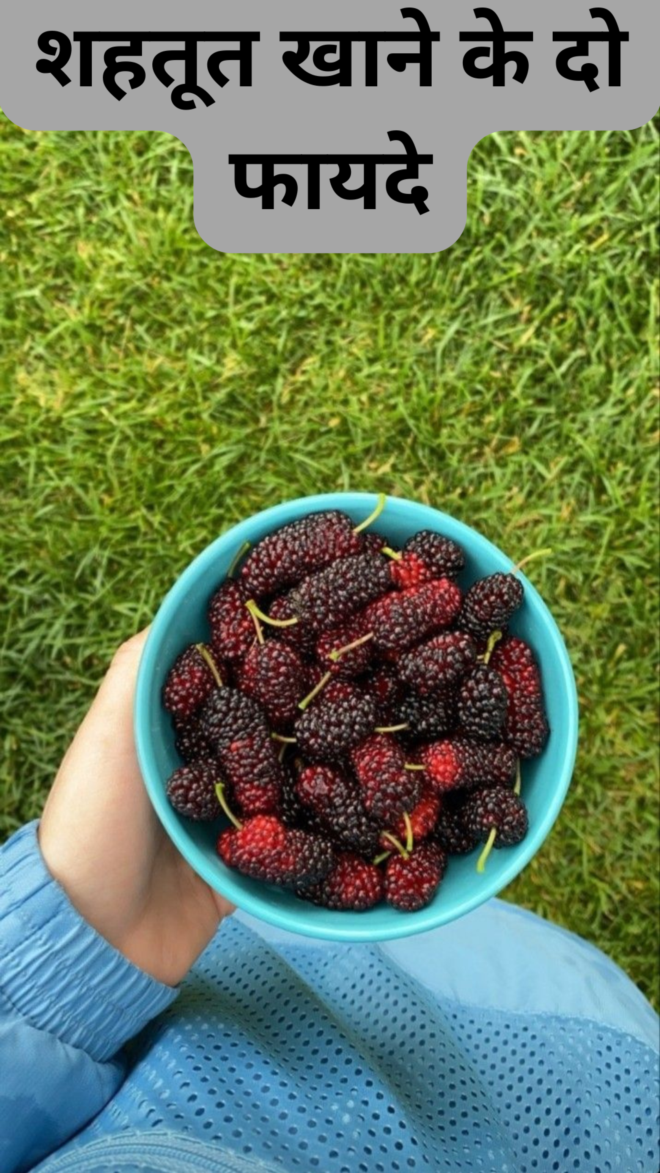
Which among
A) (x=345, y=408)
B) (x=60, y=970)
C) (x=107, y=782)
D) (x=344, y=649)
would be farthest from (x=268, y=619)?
(x=345, y=408)

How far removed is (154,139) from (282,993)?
3.11 feet

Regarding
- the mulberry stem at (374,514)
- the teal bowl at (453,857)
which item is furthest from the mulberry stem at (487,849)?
the mulberry stem at (374,514)

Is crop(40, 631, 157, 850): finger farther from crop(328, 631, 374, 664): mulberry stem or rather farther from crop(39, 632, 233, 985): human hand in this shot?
crop(328, 631, 374, 664): mulberry stem

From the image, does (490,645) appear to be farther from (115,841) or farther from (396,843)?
(115,841)

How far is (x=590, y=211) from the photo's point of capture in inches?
49.8

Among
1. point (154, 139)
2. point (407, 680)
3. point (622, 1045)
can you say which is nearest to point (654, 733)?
point (622, 1045)

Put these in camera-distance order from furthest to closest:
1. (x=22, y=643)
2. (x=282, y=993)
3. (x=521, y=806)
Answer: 1. (x=22, y=643)
2. (x=282, y=993)
3. (x=521, y=806)

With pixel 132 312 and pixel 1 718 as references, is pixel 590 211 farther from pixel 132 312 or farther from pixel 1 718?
pixel 1 718

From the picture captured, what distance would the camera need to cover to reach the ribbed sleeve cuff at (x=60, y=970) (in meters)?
0.75

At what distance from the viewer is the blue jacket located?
72 centimetres

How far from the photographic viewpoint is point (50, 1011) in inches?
30.0

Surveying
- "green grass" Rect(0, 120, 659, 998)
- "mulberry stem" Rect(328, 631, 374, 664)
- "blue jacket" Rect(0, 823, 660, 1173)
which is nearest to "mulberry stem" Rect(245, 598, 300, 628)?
"mulberry stem" Rect(328, 631, 374, 664)

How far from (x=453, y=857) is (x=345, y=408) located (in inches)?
23.9

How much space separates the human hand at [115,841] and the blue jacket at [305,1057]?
24mm
